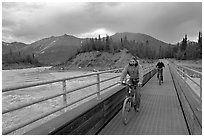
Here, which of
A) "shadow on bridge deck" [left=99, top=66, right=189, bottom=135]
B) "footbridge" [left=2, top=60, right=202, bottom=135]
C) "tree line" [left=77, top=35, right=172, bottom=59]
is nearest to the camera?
"footbridge" [left=2, top=60, right=202, bottom=135]

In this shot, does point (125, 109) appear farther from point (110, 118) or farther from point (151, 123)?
point (151, 123)

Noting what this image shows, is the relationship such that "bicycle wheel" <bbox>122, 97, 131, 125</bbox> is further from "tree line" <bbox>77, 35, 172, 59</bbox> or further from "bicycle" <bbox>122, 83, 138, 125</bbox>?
"tree line" <bbox>77, 35, 172, 59</bbox>

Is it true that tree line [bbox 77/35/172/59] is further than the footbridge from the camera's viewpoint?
Yes

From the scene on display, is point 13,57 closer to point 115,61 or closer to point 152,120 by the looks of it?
point 115,61

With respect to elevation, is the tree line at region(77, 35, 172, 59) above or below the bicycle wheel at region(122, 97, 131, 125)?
above

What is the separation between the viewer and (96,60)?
147 m

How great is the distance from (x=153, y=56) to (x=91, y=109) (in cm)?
16189

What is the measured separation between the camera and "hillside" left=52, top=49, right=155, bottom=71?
451ft

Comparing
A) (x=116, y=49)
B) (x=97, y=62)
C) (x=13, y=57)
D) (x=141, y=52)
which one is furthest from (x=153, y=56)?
(x=13, y=57)

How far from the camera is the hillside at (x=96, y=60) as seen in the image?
451 feet

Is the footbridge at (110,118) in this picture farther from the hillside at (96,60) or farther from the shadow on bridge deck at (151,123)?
the hillside at (96,60)

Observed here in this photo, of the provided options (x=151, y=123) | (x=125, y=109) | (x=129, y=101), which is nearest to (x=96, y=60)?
(x=129, y=101)

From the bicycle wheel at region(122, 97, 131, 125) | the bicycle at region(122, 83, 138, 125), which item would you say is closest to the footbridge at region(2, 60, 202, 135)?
the bicycle wheel at region(122, 97, 131, 125)

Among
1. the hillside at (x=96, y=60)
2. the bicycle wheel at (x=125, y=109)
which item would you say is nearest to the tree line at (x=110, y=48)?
the hillside at (x=96, y=60)
